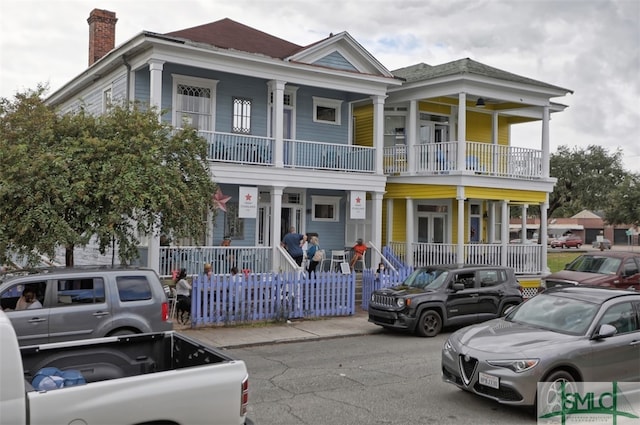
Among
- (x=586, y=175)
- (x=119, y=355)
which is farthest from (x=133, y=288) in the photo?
(x=586, y=175)

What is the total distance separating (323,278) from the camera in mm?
15617

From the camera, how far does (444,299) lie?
44.5 ft

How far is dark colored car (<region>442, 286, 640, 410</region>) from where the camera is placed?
7.07 m

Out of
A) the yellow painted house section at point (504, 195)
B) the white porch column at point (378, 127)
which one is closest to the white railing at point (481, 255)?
the yellow painted house section at point (504, 195)

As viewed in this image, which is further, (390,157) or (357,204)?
(390,157)

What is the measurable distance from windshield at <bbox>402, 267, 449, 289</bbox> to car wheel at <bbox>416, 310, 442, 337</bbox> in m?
0.68

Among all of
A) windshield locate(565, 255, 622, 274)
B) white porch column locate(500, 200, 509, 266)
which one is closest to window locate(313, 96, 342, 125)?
white porch column locate(500, 200, 509, 266)

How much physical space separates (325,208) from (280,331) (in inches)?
353

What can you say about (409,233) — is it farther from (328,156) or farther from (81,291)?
(81,291)

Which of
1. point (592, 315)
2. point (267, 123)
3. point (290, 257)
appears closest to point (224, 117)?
point (267, 123)

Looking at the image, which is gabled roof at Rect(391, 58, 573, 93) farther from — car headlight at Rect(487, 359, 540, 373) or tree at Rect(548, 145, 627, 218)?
tree at Rect(548, 145, 627, 218)

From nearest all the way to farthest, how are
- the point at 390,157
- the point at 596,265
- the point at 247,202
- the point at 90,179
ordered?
the point at 90,179
the point at 596,265
the point at 247,202
the point at 390,157

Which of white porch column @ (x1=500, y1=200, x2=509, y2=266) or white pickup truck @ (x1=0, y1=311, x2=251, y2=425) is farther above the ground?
white porch column @ (x1=500, y1=200, x2=509, y2=266)

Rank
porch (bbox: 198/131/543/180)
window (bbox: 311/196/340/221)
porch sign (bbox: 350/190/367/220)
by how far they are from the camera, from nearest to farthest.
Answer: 1. porch (bbox: 198/131/543/180)
2. porch sign (bbox: 350/190/367/220)
3. window (bbox: 311/196/340/221)
